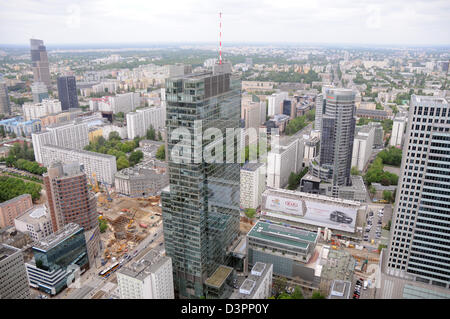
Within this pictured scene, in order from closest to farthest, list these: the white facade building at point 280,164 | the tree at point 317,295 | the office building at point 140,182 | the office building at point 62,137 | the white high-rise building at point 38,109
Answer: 1. the tree at point 317,295
2. the white facade building at point 280,164
3. the office building at point 140,182
4. the office building at point 62,137
5. the white high-rise building at point 38,109

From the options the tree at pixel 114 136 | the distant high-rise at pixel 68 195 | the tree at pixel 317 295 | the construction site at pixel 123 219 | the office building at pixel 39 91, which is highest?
the office building at pixel 39 91

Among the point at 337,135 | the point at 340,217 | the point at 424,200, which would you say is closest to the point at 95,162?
the point at 337,135

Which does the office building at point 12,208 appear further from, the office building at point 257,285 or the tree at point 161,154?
the office building at point 257,285

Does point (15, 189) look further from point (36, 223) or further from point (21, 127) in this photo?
point (21, 127)

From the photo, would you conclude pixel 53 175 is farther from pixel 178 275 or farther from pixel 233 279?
pixel 233 279

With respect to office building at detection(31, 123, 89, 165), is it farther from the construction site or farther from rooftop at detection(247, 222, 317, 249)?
rooftop at detection(247, 222, 317, 249)

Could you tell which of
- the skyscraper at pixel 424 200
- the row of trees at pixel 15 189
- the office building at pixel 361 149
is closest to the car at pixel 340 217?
the skyscraper at pixel 424 200
